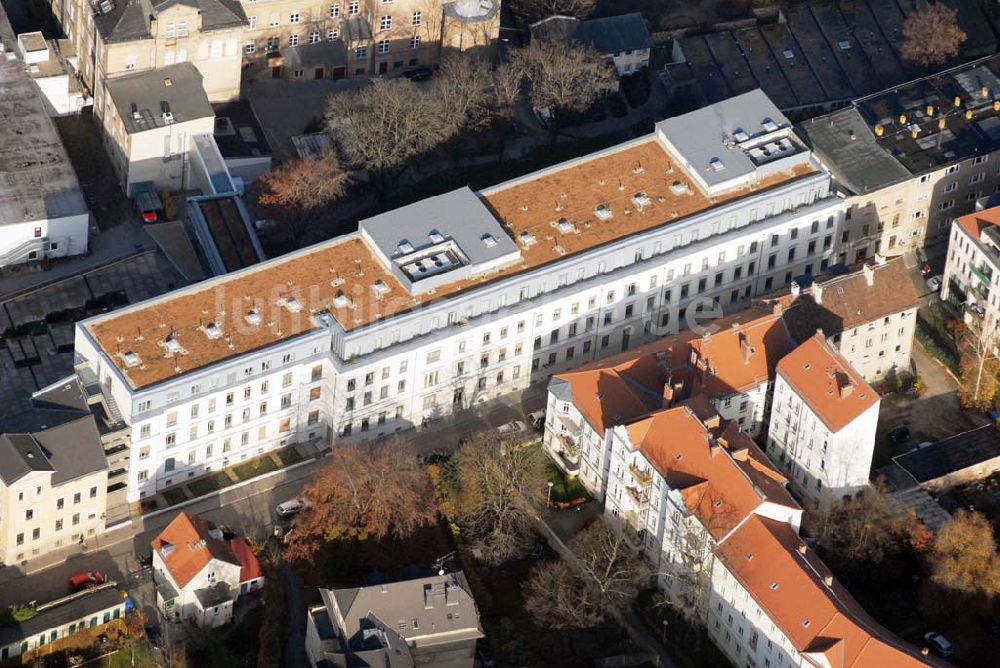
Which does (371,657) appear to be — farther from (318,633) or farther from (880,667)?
(880,667)

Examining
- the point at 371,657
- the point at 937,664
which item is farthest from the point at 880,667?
the point at 371,657

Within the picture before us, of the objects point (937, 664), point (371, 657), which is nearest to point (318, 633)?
point (371, 657)

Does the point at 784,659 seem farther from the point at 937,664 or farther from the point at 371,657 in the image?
the point at 371,657

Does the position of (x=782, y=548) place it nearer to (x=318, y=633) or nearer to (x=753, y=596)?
(x=753, y=596)

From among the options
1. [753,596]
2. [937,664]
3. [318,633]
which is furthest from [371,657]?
[937,664]
